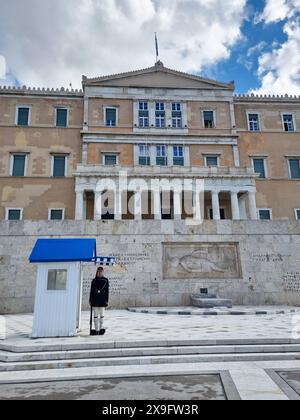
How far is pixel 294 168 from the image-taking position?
2911cm

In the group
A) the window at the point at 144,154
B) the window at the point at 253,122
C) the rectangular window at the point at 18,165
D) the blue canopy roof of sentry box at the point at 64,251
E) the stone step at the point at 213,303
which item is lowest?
the stone step at the point at 213,303

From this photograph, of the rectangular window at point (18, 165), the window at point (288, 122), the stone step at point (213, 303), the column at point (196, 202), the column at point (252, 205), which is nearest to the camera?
the stone step at point (213, 303)

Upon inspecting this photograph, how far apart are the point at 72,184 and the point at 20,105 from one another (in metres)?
9.53

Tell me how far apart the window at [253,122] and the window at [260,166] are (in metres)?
3.43

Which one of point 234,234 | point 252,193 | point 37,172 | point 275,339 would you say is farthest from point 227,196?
point 275,339

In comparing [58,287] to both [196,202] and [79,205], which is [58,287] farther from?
[196,202]

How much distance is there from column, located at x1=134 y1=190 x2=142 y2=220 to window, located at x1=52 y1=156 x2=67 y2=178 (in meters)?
7.95

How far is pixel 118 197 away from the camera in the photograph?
23125mm

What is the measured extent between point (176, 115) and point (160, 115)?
1.59 meters

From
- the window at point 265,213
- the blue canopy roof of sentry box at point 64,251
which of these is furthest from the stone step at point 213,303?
the window at point 265,213

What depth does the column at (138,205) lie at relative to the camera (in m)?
22.6

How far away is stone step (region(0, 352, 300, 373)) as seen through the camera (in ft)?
18.5

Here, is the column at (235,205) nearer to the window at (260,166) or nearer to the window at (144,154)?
the window at (260,166)

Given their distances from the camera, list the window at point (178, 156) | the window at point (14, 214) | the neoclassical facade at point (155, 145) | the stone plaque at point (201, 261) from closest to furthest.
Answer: the stone plaque at point (201, 261) < the neoclassical facade at point (155, 145) < the window at point (14, 214) < the window at point (178, 156)
